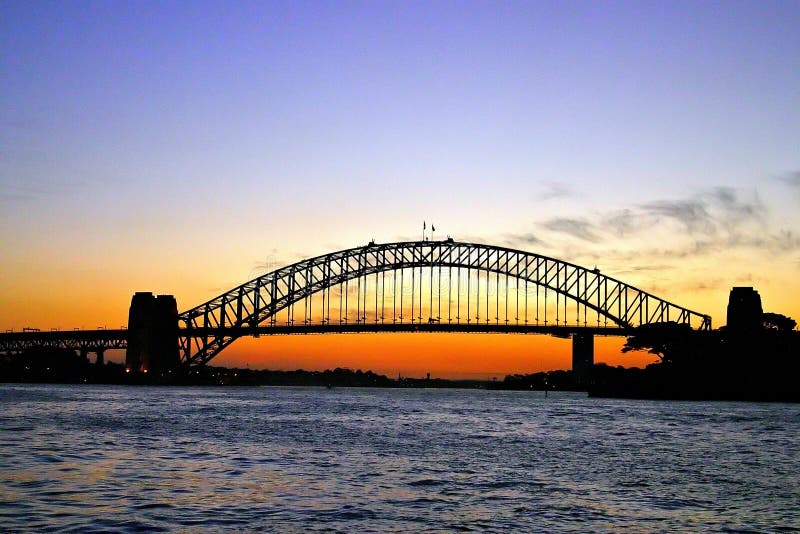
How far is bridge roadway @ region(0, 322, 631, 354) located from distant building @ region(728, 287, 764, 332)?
40.2 feet

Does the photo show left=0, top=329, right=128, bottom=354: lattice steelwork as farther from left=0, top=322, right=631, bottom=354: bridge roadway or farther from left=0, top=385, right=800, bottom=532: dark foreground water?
left=0, top=385, right=800, bottom=532: dark foreground water

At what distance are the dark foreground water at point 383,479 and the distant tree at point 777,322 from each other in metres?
90.4

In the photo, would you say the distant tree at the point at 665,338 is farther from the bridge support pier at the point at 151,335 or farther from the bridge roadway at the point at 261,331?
the bridge support pier at the point at 151,335

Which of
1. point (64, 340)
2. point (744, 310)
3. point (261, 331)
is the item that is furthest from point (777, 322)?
point (64, 340)

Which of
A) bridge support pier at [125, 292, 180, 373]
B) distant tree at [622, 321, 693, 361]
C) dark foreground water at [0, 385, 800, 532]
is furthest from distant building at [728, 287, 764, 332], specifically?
dark foreground water at [0, 385, 800, 532]

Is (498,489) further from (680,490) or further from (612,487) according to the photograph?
(680,490)

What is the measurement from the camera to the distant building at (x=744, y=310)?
119312 mm

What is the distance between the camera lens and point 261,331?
5030 inches

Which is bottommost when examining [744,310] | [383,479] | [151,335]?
[383,479]

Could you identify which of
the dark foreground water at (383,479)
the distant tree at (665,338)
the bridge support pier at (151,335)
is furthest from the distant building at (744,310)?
the dark foreground water at (383,479)

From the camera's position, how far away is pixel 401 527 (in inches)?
729

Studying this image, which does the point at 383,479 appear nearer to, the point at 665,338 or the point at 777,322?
the point at 665,338

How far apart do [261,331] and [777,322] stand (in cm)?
6623

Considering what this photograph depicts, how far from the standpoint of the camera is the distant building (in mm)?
119312
